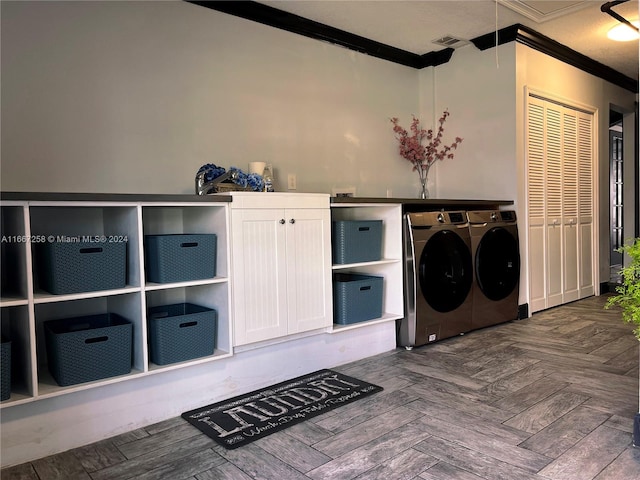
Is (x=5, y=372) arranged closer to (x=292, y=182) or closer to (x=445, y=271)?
(x=292, y=182)

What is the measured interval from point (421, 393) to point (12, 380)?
1.80 m

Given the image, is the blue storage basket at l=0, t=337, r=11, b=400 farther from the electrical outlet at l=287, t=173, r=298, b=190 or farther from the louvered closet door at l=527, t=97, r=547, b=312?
the louvered closet door at l=527, t=97, r=547, b=312

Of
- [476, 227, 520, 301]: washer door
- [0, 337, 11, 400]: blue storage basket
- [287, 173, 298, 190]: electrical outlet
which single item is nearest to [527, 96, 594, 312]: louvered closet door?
[476, 227, 520, 301]: washer door

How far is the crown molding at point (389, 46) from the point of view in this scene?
3184 mm

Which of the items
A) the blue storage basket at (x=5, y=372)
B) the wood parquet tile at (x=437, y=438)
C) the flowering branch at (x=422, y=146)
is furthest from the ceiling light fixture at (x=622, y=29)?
the blue storage basket at (x=5, y=372)

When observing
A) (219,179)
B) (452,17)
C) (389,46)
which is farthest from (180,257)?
(389,46)

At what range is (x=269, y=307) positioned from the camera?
2.49 m

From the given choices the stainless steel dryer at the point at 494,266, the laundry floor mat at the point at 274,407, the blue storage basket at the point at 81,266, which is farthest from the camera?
the stainless steel dryer at the point at 494,266

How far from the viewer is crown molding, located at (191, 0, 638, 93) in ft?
10.4

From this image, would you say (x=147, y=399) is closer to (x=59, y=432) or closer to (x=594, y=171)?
(x=59, y=432)

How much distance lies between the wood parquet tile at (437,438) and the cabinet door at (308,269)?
1.36ft

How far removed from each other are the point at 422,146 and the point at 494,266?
1321mm

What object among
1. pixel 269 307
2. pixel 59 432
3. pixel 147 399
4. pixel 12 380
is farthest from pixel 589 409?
pixel 12 380

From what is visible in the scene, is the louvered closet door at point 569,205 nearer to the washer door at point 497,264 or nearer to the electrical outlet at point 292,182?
the washer door at point 497,264
